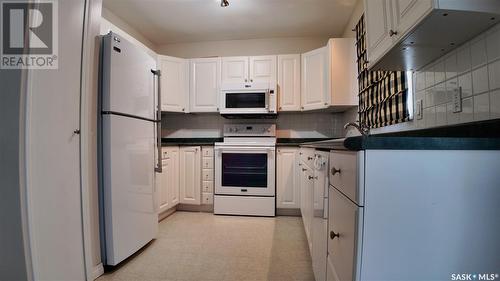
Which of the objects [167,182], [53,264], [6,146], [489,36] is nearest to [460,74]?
[489,36]

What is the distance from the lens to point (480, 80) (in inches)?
39.4

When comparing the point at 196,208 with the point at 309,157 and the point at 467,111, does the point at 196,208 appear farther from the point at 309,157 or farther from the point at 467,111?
the point at 467,111

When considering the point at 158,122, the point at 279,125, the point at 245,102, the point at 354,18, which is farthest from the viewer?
the point at 279,125

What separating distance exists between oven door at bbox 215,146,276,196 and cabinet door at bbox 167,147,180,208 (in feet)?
1.67

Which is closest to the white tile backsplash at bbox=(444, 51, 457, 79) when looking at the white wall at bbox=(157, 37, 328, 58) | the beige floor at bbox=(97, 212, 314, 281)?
the beige floor at bbox=(97, 212, 314, 281)

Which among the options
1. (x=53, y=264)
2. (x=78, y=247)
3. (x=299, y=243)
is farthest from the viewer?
(x=299, y=243)

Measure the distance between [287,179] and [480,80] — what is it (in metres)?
2.26

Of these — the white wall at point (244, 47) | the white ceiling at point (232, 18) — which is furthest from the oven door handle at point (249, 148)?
the white ceiling at point (232, 18)

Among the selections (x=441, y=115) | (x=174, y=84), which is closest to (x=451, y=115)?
(x=441, y=115)

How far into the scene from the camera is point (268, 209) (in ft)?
9.93

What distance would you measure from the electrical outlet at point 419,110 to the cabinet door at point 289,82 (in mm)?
1796

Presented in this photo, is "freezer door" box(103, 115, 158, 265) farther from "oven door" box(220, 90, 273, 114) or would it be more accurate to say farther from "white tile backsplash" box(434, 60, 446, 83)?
"white tile backsplash" box(434, 60, 446, 83)

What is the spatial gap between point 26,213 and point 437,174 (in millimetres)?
1655

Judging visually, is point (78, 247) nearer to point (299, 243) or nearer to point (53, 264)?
point (53, 264)
